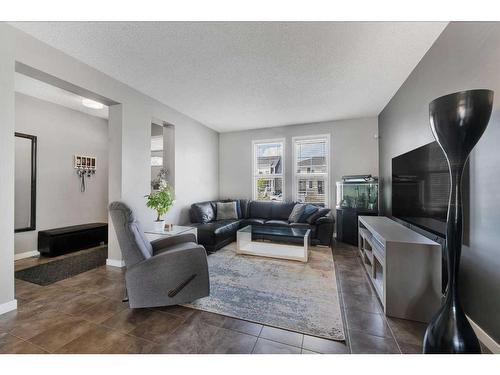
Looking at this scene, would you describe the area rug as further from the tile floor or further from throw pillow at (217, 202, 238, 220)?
throw pillow at (217, 202, 238, 220)

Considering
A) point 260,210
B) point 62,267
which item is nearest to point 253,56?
point 260,210

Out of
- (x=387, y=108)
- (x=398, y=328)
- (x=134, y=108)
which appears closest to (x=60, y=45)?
(x=134, y=108)

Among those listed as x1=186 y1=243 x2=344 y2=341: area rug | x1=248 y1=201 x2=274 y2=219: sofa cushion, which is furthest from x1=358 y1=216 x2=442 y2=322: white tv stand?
x1=248 y1=201 x2=274 y2=219: sofa cushion

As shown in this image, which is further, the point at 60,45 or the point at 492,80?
the point at 60,45

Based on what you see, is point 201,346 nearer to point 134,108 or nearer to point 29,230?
point 134,108

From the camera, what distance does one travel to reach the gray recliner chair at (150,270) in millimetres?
1810

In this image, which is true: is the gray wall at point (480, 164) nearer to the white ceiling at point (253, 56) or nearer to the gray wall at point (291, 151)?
the white ceiling at point (253, 56)

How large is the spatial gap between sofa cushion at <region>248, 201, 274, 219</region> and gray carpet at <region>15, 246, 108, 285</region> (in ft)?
9.59

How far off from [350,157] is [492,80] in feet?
10.4

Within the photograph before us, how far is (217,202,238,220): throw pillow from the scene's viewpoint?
4586 millimetres

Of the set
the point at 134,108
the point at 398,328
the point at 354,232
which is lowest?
the point at 398,328

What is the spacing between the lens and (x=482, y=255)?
4.75 ft

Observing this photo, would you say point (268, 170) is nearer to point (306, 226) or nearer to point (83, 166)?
point (306, 226)

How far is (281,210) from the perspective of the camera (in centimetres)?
470
